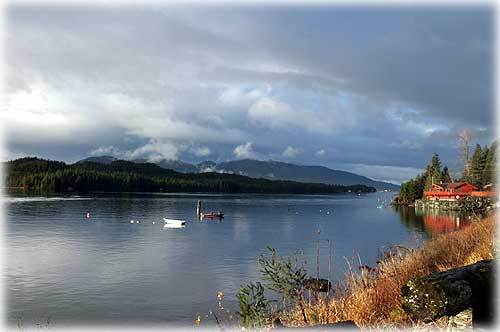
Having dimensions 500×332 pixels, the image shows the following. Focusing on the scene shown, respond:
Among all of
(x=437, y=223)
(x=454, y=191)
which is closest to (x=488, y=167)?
(x=454, y=191)

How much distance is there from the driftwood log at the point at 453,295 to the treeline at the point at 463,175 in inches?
3182

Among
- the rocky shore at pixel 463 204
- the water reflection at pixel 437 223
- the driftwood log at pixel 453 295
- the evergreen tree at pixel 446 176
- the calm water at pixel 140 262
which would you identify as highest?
the evergreen tree at pixel 446 176

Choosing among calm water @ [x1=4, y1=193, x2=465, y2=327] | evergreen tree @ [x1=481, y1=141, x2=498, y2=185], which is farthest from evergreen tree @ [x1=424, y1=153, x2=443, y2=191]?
calm water @ [x1=4, y1=193, x2=465, y2=327]

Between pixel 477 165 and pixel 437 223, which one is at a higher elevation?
pixel 477 165

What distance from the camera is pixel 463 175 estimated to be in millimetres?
100750

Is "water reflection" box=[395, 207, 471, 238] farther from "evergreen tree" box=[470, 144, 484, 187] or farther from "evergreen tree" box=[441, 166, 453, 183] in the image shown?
"evergreen tree" box=[441, 166, 453, 183]

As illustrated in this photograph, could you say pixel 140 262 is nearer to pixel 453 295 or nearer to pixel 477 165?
pixel 453 295

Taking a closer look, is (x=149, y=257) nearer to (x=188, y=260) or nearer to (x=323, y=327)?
(x=188, y=260)

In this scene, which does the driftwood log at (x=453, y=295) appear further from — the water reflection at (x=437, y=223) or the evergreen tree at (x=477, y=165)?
the evergreen tree at (x=477, y=165)

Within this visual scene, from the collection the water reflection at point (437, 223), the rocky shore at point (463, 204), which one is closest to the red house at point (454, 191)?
the rocky shore at point (463, 204)

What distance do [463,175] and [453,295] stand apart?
104 m

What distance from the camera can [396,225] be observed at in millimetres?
65000

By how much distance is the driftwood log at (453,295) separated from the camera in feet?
23.3

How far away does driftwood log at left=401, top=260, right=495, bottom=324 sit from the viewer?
23.3 ft
